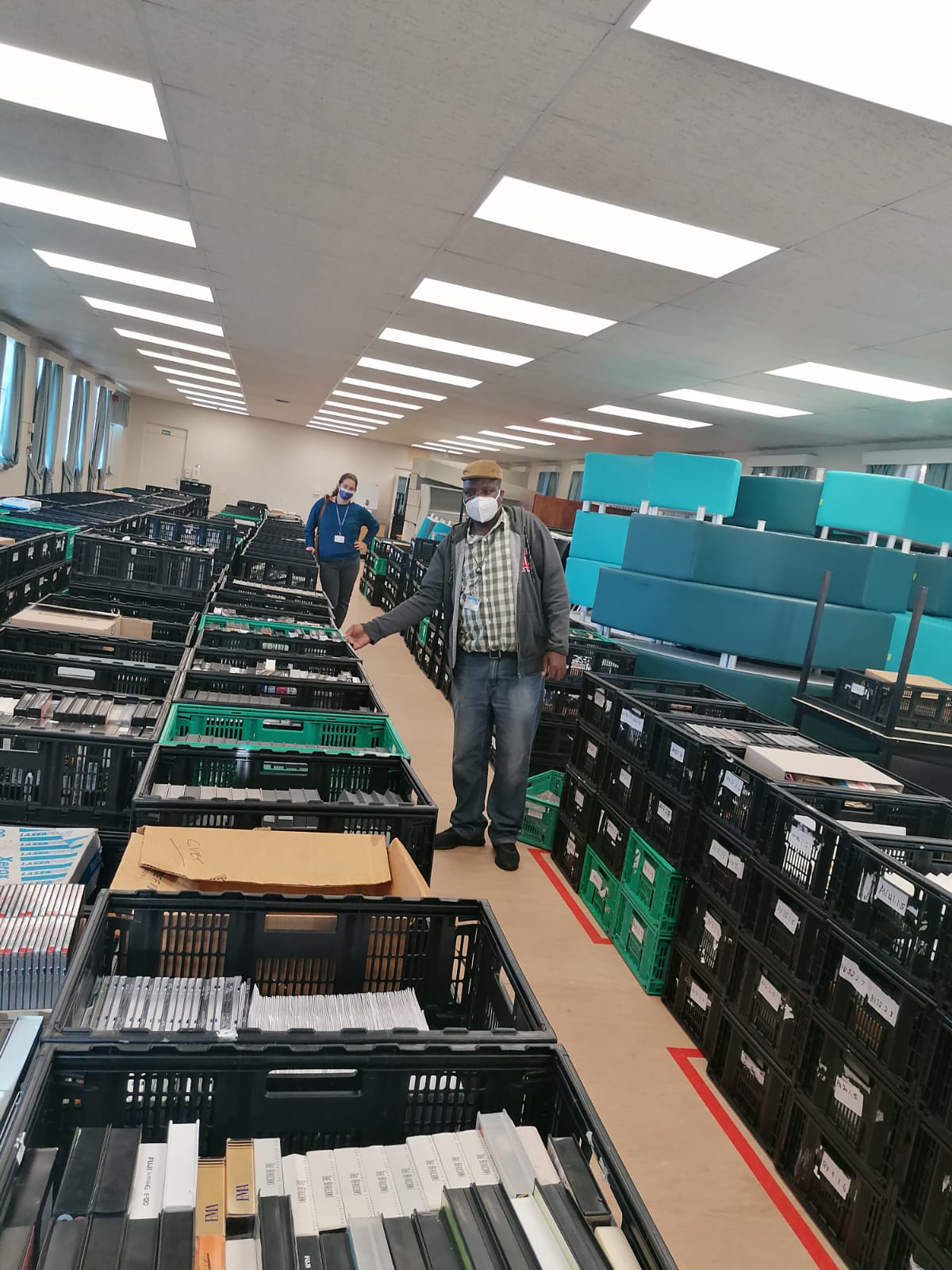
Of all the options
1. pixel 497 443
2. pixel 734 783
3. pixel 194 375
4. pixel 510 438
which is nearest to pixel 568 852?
pixel 734 783

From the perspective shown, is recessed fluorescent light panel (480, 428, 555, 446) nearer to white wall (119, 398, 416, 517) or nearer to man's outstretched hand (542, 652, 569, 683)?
white wall (119, 398, 416, 517)

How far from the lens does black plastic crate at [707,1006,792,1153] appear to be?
2312 millimetres

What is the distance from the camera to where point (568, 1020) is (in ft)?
9.21

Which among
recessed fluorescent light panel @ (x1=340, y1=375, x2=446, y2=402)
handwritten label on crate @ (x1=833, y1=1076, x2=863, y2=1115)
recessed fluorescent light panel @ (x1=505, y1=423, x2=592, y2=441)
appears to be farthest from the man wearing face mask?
recessed fluorescent light panel @ (x1=505, y1=423, x2=592, y2=441)

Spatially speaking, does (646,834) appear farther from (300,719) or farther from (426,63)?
(426,63)

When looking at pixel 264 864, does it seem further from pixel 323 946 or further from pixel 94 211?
pixel 94 211

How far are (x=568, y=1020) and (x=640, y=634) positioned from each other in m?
3.52

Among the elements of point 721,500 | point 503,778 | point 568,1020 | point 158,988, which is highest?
point 721,500

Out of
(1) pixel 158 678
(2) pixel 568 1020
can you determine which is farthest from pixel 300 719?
(2) pixel 568 1020

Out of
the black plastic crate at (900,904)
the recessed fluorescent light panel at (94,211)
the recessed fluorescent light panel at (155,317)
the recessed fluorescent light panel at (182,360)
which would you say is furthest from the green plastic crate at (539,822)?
the recessed fluorescent light panel at (182,360)

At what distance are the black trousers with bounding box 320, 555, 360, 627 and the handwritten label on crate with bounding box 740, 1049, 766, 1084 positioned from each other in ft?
18.4

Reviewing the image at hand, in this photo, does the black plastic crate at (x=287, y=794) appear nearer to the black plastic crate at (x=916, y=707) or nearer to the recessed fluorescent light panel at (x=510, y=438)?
the black plastic crate at (x=916, y=707)

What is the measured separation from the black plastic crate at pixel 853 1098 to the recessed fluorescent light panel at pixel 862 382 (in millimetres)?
5447

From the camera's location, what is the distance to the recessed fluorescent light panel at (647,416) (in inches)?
408
